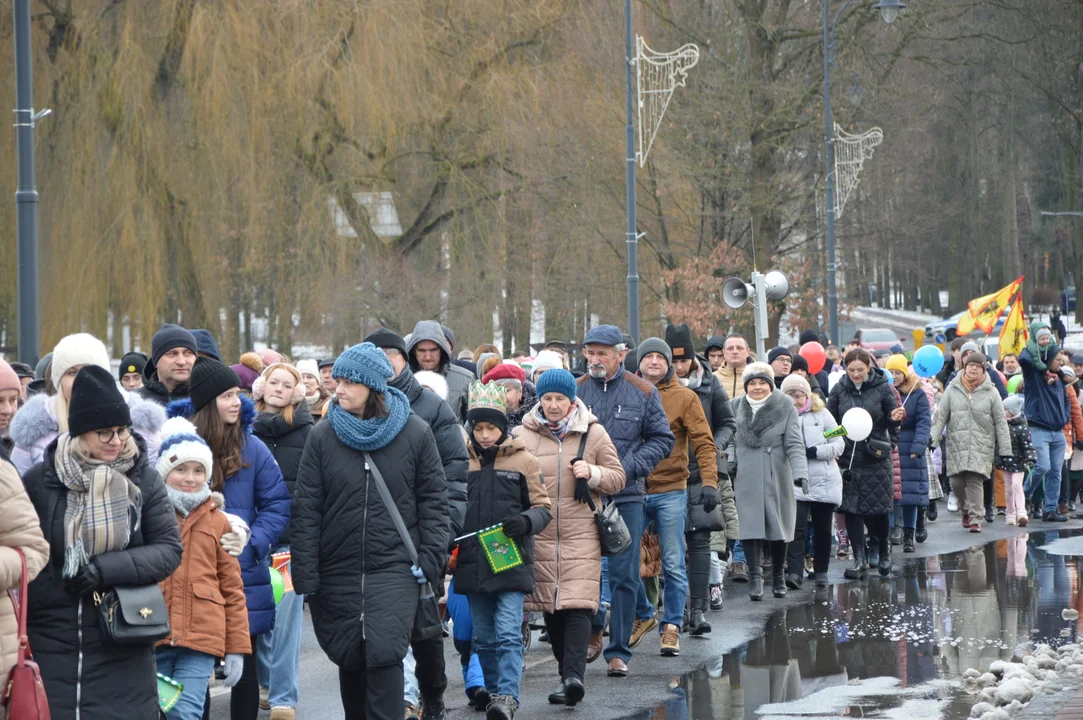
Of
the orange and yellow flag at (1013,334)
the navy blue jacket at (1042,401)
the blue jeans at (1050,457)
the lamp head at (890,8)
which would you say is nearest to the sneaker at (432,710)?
the blue jeans at (1050,457)

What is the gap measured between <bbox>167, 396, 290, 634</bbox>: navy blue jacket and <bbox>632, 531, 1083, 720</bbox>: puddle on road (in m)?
2.01

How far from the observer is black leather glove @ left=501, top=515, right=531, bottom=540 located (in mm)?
7461

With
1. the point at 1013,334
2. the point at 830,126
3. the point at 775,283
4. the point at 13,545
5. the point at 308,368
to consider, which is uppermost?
the point at 830,126

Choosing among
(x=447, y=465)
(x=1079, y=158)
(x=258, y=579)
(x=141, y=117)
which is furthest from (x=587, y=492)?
(x=1079, y=158)

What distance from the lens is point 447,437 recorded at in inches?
292

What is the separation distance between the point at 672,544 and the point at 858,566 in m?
3.68

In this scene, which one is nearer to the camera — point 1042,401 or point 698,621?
point 698,621

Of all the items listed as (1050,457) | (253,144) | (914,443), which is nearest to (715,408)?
(914,443)

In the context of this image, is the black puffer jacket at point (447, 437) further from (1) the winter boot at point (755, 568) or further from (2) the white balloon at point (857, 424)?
(2) the white balloon at point (857, 424)

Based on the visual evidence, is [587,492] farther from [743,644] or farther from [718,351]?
[718,351]

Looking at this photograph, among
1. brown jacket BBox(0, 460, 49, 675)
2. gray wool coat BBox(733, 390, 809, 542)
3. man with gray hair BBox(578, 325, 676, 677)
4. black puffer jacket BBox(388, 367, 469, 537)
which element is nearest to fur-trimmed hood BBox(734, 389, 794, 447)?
gray wool coat BBox(733, 390, 809, 542)

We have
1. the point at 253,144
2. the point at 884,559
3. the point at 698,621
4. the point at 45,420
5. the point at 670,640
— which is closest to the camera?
the point at 45,420

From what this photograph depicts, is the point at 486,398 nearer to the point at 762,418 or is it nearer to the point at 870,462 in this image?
the point at 762,418

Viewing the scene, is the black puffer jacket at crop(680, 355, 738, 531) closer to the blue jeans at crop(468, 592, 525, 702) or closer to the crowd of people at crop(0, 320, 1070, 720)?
the crowd of people at crop(0, 320, 1070, 720)
